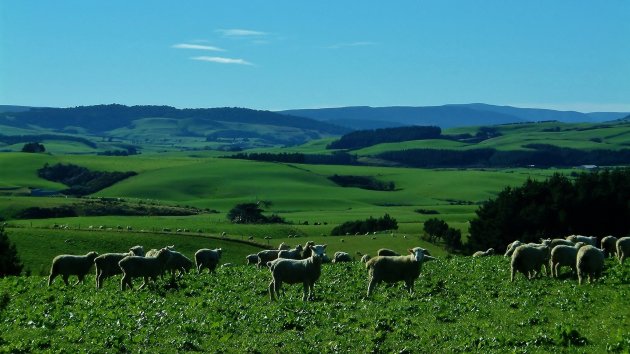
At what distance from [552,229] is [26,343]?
5710 cm

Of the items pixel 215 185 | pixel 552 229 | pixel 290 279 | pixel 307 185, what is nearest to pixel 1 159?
pixel 215 185

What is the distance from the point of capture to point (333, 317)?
66.9 ft

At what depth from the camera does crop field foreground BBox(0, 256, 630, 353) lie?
17.0 meters

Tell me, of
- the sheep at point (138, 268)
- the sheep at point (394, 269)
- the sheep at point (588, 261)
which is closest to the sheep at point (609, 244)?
the sheep at point (588, 261)

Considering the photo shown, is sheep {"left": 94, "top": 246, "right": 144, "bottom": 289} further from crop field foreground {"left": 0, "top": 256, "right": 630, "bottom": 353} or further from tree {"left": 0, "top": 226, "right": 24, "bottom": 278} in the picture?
tree {"left": 0, "top": 226, "right": 24, "bottom": 278}

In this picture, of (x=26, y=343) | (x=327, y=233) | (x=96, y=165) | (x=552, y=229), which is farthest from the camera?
(x=96, y=165)

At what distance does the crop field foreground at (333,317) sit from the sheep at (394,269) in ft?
1.65

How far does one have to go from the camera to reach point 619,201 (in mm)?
68312

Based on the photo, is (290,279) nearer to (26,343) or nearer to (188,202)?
(26,343)

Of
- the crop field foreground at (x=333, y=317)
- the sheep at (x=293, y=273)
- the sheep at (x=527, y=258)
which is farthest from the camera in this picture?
the sheep at (x=527, y=258)

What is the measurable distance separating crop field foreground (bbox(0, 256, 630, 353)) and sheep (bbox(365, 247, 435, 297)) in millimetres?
502

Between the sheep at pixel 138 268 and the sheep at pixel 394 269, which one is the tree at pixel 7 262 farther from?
the sheep at pixel 394 269

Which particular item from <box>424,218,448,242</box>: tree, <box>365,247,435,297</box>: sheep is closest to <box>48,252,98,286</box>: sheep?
<box>365,247,435,297</box>: sheep

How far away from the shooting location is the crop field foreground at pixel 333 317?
17047 mm
